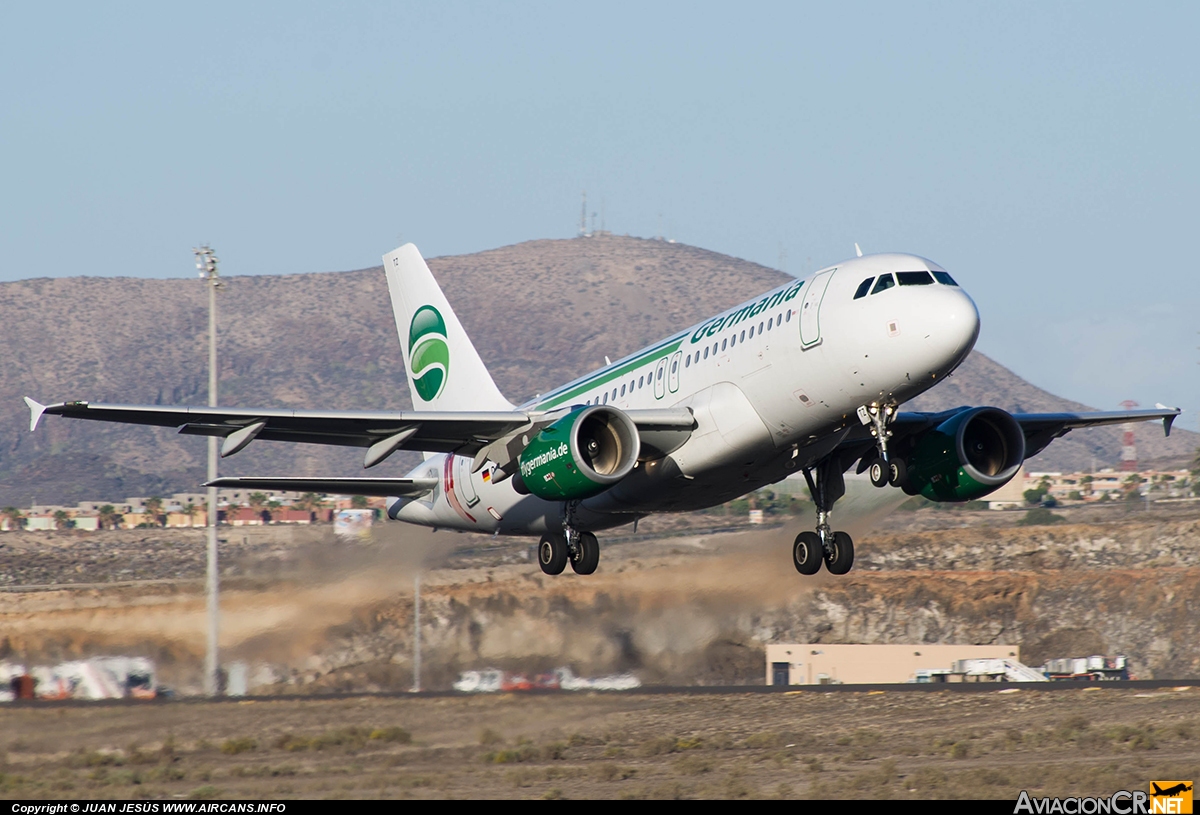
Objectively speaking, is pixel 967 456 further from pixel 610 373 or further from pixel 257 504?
pixel 257 504

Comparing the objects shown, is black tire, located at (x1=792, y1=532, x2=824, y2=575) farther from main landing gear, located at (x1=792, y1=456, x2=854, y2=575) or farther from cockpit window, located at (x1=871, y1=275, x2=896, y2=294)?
cockpit window, located at (x1=871, y1=275, x2=896, y2=294)

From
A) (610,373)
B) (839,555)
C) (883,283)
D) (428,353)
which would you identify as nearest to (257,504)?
(428,353)

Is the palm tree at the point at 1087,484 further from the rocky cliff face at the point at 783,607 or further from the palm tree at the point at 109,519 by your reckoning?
the palm tree at the point at 109,519

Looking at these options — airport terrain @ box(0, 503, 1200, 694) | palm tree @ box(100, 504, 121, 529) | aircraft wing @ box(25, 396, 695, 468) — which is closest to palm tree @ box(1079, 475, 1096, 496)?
airport terrain @ box(0, 503, 1200, 694)

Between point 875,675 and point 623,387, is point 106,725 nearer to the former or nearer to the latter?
point 623,387

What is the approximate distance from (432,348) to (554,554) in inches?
473

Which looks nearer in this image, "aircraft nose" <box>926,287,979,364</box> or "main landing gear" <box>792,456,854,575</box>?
"aircraft nose" <box>926,287,979,364</box>

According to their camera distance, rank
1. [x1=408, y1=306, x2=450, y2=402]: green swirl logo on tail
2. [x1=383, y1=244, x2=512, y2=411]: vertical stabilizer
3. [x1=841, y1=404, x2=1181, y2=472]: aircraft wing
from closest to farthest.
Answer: [x1=841, y1=404, x2=1181, y2=472]: aircraft wing → [x1=383, y1=244, x2=512, y2=411]: vertical stabilizer → [x1=408, y1=306, x2=450, y2=402]: green swirl logo on tail

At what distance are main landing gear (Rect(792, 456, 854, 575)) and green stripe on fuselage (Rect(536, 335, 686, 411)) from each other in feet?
14.1

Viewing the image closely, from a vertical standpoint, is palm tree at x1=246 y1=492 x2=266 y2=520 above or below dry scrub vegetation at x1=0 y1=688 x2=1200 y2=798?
above

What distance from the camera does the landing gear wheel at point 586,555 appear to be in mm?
34531

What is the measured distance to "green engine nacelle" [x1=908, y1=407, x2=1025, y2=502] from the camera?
3372 centimetres

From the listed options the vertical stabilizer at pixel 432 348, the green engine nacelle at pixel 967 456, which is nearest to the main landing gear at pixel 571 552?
the green engine nacelle at pixel 967 456

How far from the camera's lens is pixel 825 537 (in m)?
34.8
